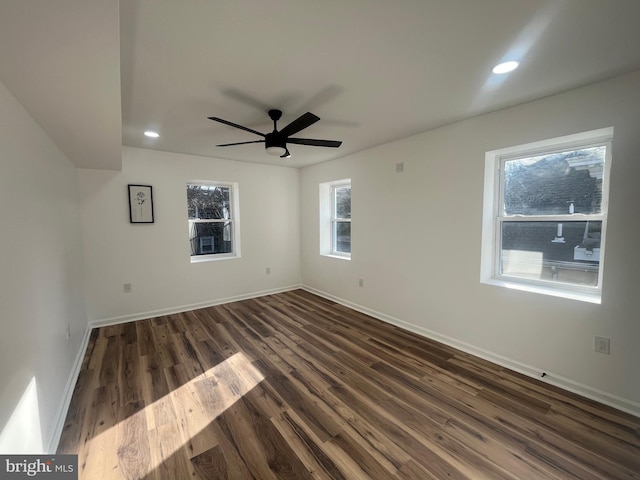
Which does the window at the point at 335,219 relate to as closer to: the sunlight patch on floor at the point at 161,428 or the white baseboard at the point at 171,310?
the white baseboard at the point at 171,310

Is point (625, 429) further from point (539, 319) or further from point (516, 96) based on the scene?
point (516, 96)

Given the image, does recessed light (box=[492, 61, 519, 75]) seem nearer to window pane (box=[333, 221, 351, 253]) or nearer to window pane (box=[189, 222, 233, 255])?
window pane (box=[333, 221, 351, 253])

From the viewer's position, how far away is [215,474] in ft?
5.14

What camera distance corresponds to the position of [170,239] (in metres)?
4.16

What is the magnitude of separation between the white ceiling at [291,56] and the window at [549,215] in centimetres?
53

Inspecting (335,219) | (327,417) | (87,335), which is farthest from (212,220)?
(327,417)

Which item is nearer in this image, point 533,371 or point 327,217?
point 533,371

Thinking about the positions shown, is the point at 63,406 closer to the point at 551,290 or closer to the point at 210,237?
the point at 210,237

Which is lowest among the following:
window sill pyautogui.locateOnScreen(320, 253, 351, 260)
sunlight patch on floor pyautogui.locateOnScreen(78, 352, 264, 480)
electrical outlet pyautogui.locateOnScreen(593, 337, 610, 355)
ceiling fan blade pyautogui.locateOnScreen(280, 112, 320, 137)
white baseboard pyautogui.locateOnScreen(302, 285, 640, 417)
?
sunlight patch on floor pyautogui.locateOnScreen(78, 352, 264, 480)

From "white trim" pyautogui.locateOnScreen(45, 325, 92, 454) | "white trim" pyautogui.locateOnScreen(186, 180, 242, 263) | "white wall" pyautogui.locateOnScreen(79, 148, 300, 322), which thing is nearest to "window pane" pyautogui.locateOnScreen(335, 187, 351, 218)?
"white wall" pyautogui.locateOnScreen(79, 148, 300, 322)

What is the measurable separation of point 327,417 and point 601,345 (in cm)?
217

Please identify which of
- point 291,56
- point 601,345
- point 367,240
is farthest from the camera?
point 367,240

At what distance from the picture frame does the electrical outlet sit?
198 inches

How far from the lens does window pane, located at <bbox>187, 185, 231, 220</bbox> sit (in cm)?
446
